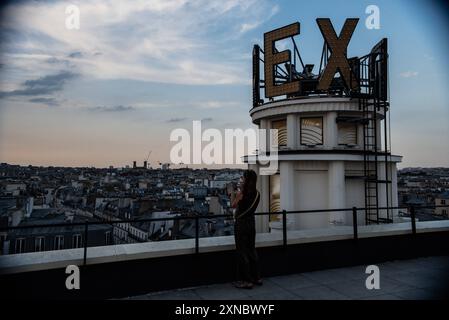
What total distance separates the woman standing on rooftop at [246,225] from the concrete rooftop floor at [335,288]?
417 mm

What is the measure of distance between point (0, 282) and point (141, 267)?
7.85 ft

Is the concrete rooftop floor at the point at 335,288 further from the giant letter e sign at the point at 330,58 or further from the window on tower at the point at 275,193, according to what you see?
the giant letter e sign at the point at 330,58

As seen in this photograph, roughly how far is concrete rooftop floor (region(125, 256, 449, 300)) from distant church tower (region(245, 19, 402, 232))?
6905 millimetres

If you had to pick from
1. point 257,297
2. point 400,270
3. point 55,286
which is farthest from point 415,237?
point 55,286

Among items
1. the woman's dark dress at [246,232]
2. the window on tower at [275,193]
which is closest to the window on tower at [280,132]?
the window on tower at [275,193]

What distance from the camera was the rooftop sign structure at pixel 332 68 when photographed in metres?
15.8

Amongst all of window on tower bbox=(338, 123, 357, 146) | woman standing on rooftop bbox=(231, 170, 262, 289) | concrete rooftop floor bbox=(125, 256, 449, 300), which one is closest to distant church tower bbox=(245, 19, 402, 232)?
window on tower bbox=(338, 123, 357, 146)

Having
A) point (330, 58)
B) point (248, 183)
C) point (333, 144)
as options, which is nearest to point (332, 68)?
point (330, 58)

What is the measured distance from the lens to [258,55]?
61.0ft

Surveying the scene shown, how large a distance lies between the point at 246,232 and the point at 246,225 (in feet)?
0.48

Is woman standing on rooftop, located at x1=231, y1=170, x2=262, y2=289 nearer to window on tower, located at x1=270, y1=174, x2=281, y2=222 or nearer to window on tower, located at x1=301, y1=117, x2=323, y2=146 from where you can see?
window on tower, located at x1=270, y1=174, x2=281, y2=222

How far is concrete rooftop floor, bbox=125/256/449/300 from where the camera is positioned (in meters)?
6.12

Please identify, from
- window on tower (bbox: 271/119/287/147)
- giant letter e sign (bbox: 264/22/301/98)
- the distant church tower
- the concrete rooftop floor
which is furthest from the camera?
window on tower (bbox: 271/119/287/147)

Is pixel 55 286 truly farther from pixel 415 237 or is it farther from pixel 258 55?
pixel 258 55
